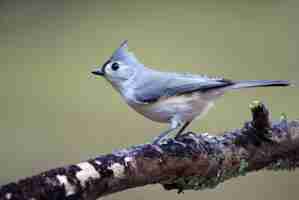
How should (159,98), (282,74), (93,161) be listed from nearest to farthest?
(93,161) → (159,98) → (282,74)

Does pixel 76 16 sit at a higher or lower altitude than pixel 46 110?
higher

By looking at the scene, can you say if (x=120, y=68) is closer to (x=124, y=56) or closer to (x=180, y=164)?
(x=124, y=56)

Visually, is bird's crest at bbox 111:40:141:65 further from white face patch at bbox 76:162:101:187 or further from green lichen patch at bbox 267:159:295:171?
white face patch at bbox 76:162:101:187

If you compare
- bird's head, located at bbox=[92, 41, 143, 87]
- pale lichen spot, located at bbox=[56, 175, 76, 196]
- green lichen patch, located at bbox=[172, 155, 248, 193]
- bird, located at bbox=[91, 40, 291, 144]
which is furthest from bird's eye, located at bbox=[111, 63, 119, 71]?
pale lichen spot, located at bbox=[56, 175, 76, 196]

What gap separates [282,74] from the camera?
119 inches

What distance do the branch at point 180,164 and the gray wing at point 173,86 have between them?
0.54ft

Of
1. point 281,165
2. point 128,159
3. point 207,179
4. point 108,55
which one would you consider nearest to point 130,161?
point 128,159

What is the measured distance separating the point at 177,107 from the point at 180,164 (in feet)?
1.02

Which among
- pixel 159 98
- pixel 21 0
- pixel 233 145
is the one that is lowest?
pixel 233 145

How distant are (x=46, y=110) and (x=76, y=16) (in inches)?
22.7

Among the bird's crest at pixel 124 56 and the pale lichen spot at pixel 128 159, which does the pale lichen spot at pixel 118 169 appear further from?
the bird's crest at pixel 124 56

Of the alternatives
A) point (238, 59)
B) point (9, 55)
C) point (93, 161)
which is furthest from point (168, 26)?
point (93, 161)

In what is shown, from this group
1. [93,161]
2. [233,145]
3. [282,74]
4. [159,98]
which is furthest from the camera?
[282,74]

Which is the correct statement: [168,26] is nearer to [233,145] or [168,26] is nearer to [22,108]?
[22,108]
